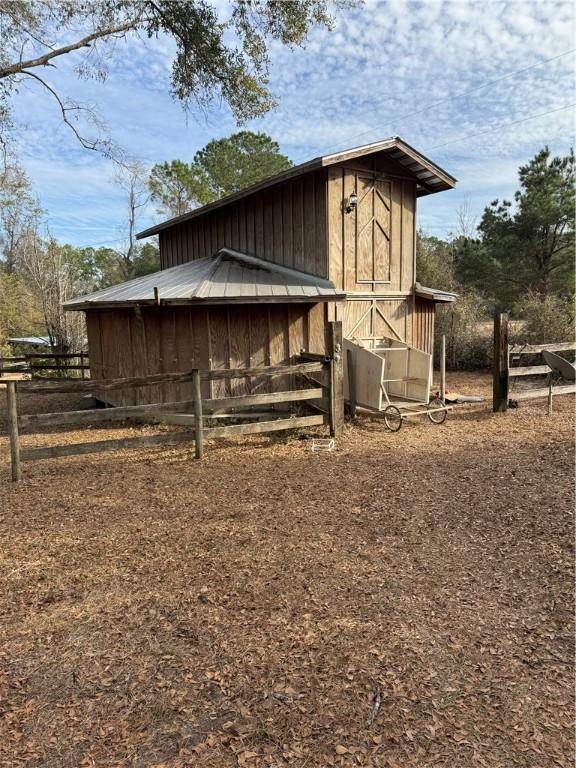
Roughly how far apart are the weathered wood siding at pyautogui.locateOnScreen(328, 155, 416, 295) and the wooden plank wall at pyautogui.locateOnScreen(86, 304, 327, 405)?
1465mm

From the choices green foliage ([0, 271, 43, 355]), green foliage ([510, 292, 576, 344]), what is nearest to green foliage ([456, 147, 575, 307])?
green foliage ([510, 292, 576, 344])

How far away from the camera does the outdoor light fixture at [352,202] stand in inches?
409

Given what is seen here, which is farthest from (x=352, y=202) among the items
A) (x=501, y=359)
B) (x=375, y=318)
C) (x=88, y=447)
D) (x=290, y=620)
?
(x=290, y=620)

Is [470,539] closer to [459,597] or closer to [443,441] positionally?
[459,597]

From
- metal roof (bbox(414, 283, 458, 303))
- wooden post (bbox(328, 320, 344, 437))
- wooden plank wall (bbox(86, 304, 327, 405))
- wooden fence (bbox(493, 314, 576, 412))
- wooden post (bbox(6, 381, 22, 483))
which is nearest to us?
wooden post (bbox(6, 381, 22, 483))

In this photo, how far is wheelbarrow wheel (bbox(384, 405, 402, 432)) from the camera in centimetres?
911

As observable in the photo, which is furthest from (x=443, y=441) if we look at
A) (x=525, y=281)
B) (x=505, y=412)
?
(x=525, y=281)

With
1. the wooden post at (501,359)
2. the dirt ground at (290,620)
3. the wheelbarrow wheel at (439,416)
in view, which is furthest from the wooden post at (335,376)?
the wooden post at (501,359)

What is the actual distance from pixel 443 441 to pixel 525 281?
50.5 ft

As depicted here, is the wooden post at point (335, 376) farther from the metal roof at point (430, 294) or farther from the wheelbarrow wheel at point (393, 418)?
the metal roof at point (430, 294)

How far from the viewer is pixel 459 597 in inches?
142

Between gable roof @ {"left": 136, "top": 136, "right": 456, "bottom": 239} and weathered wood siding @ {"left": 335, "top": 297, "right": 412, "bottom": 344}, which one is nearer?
gable roof @ {"left": 136, "top": 136, "right": 456, "bottom": 239}

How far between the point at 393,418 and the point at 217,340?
12.6 ft

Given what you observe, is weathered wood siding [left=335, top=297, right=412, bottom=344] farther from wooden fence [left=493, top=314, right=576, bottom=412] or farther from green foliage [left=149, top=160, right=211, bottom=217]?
green foliage [left=149, top=160, right=211, bottom=217]
